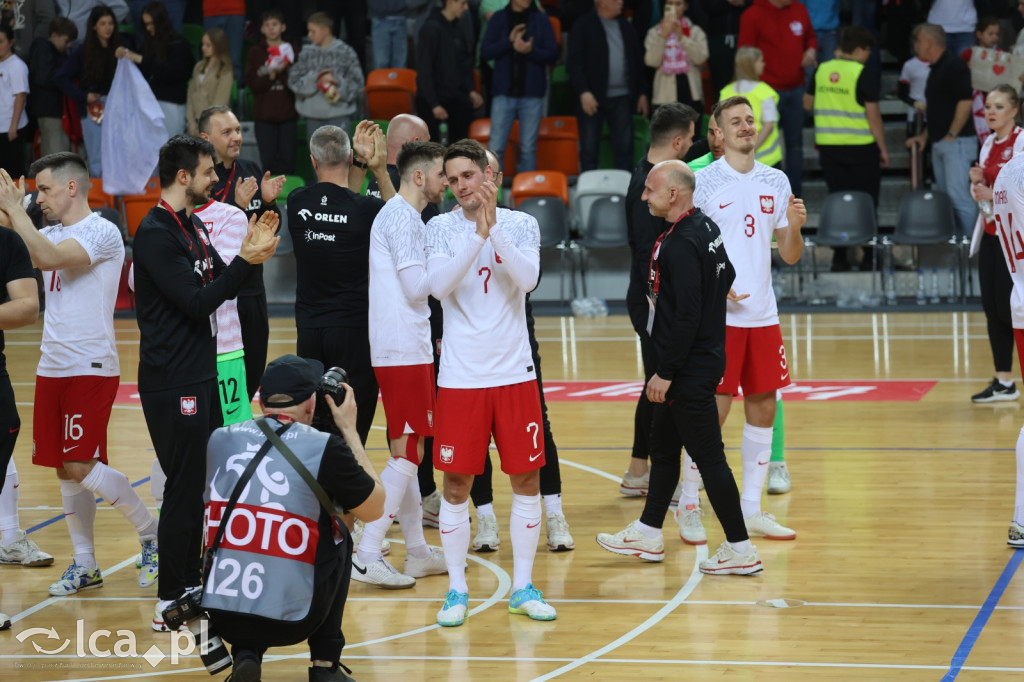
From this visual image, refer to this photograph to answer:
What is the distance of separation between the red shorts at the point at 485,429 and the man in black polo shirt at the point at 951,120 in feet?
36.7

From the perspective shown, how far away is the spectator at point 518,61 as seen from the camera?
15.9 meters

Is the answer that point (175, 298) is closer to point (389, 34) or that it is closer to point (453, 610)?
point (453, 610)

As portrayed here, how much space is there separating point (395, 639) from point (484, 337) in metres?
1.40

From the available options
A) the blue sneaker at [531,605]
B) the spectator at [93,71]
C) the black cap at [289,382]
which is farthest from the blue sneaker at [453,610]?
the spectator at [93,71]

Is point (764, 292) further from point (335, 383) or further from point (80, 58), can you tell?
point (80, 58)

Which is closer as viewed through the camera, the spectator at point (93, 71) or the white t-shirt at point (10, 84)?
the spectator at point (93, 71)

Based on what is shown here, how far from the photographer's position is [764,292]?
6.90 meters

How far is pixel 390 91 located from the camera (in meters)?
17.4

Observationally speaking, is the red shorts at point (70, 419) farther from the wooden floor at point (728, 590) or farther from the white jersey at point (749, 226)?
the white jersey at point (749, 226)

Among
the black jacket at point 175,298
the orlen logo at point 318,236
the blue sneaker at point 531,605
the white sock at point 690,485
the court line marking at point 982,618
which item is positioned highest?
the orlen logo at point 318,236

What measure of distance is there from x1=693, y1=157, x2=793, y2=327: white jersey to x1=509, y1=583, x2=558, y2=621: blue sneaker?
1.91m

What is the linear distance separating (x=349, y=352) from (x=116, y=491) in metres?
1.35

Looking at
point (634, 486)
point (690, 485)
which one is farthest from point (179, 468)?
point (634, 486)

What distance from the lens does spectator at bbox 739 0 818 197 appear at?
1583 centimetres
